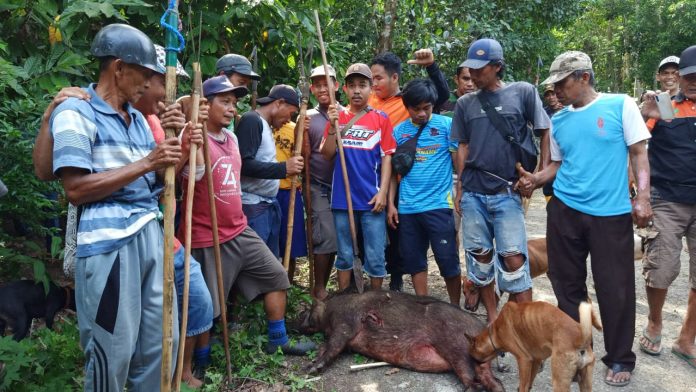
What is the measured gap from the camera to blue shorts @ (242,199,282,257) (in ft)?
15.5

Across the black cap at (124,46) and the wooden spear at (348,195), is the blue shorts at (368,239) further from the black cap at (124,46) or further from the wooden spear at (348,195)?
the black cap at (124,46)

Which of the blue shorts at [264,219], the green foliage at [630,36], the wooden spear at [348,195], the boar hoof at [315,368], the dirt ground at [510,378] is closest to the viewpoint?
the dirt ground at [510,378]

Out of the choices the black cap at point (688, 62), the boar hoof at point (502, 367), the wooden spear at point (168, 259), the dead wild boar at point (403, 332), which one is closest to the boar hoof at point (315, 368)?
the dead wild boar at point (403, 332)

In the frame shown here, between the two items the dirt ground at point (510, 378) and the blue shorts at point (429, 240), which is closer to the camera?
the dirt ground at point (510, 378)

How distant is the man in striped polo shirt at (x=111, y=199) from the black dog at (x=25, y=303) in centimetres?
208

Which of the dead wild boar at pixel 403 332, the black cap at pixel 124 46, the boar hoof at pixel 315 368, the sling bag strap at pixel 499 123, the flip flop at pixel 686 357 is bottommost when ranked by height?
the flip flop at pixel 686 357

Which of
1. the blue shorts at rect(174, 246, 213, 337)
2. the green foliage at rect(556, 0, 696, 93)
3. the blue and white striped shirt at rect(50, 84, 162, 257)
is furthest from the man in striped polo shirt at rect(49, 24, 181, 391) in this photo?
the green foliage at rect(556, 0, 696, 93)

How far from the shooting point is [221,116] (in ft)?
13.3

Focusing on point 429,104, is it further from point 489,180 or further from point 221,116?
point 221,116

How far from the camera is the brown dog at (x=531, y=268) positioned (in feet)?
17.8

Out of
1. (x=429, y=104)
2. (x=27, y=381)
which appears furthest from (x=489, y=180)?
(x=27, y=381)

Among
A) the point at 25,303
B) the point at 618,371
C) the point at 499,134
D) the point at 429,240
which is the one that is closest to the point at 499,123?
the point at 499,134

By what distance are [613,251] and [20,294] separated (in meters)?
4.57

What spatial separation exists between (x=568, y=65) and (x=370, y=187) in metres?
2.01
